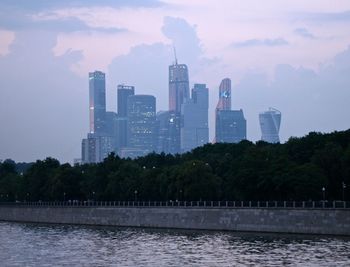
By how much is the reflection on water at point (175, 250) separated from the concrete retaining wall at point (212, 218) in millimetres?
2408

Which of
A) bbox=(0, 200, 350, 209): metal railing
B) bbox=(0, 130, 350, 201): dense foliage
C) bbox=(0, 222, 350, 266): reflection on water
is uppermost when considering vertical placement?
bbox=(0, 130, 350, 201): dense foliage

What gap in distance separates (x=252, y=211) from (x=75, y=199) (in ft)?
239

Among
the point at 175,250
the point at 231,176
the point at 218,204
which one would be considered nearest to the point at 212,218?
the point at 218,204

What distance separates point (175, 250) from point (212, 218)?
3221 cm

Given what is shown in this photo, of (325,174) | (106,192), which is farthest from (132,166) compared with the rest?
(325,174)

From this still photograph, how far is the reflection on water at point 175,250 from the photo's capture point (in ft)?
236

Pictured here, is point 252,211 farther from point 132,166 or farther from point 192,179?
point 132,166

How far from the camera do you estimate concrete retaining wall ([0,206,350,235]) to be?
314ft

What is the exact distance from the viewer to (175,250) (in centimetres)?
8300

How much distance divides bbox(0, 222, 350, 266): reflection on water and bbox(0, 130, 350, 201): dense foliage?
1051cm

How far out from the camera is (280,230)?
102250 mm

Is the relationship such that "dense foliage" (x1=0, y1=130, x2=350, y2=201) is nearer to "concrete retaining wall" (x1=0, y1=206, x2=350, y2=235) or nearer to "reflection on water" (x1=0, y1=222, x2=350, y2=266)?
"concrete retaining wall" (x1=0, y1=206, x2=350, y2=235)

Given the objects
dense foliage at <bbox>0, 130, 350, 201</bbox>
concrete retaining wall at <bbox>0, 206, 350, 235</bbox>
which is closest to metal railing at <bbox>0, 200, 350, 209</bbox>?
concrete retaining wall at <bbox>0, 206, 350, 235</bbox>

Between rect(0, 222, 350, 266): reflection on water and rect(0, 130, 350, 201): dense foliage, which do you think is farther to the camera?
rect(0, 130, 350, 201): dense foliage
